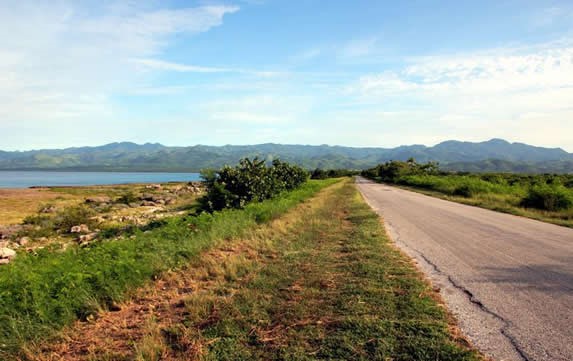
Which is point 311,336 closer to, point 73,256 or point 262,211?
point 73,256

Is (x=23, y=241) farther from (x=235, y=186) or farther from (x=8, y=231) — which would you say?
(x=235, y=186)

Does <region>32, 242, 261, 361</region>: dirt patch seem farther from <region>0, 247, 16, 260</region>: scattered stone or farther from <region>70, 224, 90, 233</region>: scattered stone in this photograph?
<region>70, 224, 90, 233</region>: scattered stone

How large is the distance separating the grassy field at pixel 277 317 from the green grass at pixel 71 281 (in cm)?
29

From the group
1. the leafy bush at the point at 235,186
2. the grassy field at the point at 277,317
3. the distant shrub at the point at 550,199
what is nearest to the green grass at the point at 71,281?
the grassy field at the point at 277,317

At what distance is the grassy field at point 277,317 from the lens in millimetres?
3809

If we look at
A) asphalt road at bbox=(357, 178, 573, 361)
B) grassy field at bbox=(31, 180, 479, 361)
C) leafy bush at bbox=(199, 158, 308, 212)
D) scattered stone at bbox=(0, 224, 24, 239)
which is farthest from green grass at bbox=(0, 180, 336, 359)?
scattered stone at bbox=(0, 224, 24, 239)

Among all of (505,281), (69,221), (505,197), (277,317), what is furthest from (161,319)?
(505,197)

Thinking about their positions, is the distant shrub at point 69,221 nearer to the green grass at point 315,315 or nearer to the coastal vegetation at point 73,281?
the coastal vegetation at point 73,281

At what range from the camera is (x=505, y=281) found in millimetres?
6055

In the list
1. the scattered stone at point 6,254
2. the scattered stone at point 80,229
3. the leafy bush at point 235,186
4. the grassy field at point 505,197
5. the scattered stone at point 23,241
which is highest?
the leafy bush at point 235,186

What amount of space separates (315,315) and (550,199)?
826 inches

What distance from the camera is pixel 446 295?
543cm

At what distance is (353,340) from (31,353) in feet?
13.6

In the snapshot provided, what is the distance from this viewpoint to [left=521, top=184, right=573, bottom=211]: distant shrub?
18281 mm
